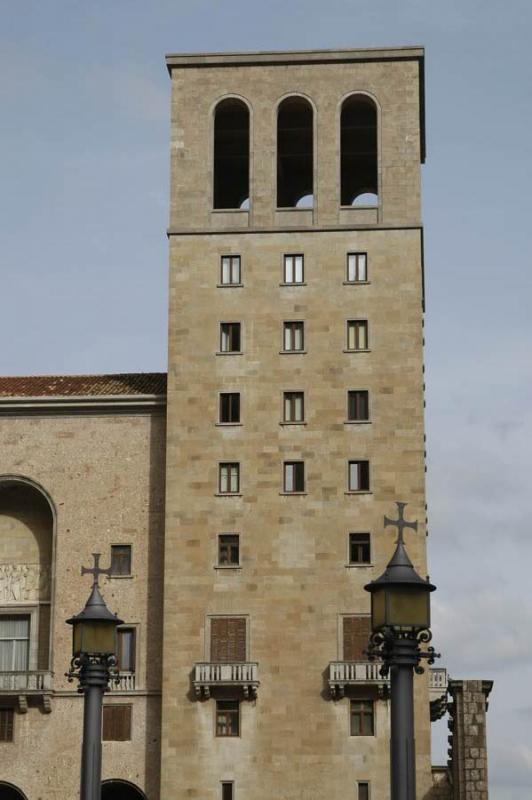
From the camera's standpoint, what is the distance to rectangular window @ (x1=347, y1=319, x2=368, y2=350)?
60719 millimetres

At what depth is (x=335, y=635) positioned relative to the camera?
57750 mm

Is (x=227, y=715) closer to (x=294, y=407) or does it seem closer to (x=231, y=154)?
(x=294, y=407)

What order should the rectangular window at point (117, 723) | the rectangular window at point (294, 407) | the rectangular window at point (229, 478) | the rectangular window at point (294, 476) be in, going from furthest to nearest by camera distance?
the rectangular window at point (294, 407), the rectangular window at point (229, 478), the rectangular window at point (294, 476), the rectangular window at point (117, 723)

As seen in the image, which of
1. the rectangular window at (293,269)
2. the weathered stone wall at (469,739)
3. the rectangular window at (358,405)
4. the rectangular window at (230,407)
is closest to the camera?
the weathered stone wall at (469,739)

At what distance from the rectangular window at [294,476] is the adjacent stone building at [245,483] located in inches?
4.4

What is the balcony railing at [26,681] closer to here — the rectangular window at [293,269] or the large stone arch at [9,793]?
the large stone arch at [9,793]

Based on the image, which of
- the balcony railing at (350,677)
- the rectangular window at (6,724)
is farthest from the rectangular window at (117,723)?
the balcony railing at (350,677)

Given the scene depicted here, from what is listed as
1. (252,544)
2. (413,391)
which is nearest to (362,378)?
(413,391)

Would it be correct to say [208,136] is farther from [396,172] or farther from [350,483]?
[350,483]

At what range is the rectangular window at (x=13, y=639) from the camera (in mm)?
60969

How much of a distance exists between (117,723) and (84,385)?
44.0ft

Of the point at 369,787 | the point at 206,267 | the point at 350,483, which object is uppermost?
the point at 206,267

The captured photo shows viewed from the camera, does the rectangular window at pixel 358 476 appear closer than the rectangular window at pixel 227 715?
No

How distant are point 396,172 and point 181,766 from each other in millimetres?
23750
